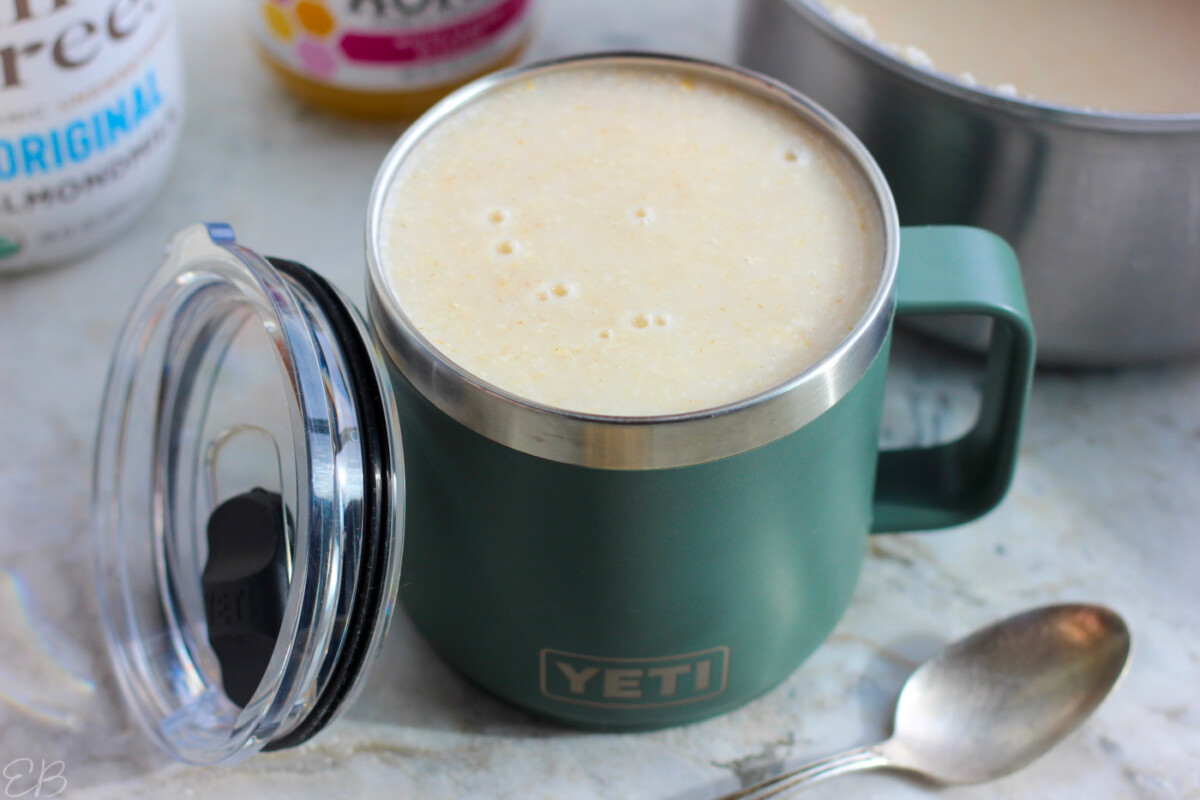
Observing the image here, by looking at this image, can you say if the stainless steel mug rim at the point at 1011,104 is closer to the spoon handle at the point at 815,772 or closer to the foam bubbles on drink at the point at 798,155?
the foam bubbles on drink at the point at 798,155

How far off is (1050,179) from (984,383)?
0.10 m

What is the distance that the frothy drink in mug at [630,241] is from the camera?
0.45 metres

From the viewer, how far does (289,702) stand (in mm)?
453

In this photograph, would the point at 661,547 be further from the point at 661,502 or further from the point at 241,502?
the point at 241,502

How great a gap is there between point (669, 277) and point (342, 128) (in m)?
0.40

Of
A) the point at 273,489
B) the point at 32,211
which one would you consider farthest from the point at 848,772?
the point at 32,211

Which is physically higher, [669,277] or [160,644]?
[669,277]

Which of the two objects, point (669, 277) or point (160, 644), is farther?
point (160, 644)

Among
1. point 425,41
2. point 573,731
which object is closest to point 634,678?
point 573,731

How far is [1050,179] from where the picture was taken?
0.56 meters

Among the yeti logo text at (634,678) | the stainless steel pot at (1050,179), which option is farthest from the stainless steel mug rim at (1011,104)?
the yeti logo text at (634,678)

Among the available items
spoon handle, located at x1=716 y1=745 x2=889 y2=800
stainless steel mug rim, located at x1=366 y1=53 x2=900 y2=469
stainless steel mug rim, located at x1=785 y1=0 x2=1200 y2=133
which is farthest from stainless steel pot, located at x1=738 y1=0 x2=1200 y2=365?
spoon handle, located at x1=716 y1=745 x2=889 y2=800

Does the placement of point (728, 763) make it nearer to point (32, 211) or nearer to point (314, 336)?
point (314, 336)

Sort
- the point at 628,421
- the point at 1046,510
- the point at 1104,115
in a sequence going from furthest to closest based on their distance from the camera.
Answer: the point at 1046,510 < the point at 1104,115 < the point at 628,421
